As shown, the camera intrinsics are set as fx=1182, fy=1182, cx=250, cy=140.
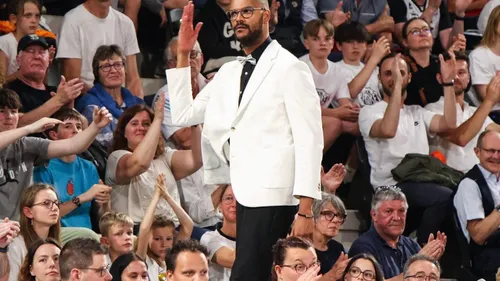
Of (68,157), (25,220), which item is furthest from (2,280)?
(68,157)

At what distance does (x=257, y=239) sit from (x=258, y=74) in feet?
2.23

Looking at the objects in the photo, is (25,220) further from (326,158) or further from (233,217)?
(326,158)

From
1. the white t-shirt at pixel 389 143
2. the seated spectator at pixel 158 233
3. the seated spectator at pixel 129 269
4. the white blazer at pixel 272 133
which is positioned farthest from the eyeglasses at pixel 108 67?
the white blazer at pixel 272 133

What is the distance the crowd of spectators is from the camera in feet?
21.8

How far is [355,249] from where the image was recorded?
7.63 metres

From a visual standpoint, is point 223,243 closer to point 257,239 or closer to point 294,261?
point 294,261

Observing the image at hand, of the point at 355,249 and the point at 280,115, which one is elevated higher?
the point at 280,115

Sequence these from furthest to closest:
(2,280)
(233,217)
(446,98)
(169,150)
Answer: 1. (446,98)
2. (169,150)
3. (233,217)
4. (2,280)

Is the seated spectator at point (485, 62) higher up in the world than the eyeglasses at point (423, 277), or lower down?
higher up

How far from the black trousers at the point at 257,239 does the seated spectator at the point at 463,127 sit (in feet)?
14.4

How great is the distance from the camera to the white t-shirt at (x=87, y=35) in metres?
8.51

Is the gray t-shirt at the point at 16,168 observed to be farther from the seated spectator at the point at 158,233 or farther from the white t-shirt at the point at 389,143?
the white t-shirt at the point at 389,143

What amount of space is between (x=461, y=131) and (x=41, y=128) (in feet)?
12.5

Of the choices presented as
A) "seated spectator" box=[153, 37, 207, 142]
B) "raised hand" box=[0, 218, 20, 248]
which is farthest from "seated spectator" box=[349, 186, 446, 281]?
"raised hand" box=[0, 218, 20, 248]
